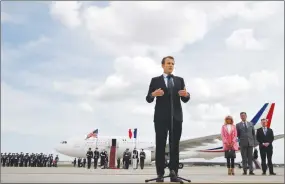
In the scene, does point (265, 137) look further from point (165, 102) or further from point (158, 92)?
point (158, 92)

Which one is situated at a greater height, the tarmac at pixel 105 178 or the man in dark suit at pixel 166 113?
the man in dark suit at pixel 166 113

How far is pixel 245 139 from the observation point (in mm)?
9727

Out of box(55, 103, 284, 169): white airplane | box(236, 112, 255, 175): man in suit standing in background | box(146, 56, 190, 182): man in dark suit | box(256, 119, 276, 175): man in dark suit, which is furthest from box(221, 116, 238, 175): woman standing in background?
box(55, 103, 284, 169): white airplane

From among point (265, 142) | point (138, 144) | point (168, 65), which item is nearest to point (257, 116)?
point (138, 144)

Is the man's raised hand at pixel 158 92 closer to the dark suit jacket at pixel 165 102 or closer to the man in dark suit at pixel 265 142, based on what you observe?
the dark suit jacket at pixel 165 102

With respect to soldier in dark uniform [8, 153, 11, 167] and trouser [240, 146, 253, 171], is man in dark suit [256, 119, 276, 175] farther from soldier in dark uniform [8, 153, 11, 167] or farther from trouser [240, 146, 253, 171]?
soldier in dark uniform [8, 153, 11, 167]

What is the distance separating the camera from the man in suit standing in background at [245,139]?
9.70 metres

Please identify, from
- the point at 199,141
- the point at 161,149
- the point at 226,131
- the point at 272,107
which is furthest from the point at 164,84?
the point at 199,141

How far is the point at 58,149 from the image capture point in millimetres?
35219

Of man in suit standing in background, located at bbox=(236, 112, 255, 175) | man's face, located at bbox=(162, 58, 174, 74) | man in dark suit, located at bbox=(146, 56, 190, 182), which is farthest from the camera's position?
man in suit standing in background, located at bbox=(236, 112, 255, 175)

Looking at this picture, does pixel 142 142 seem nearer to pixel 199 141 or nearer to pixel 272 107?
pixel 199 141

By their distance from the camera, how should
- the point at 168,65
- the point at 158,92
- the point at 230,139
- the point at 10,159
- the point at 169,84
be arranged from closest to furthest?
the point at 158,92, the point at 169,84, the point at 168,65, the point at 230,139, the point at 10,159

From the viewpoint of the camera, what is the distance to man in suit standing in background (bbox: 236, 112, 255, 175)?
970cm

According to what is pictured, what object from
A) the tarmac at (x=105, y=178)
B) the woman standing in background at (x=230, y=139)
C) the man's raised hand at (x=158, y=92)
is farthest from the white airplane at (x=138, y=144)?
the man's raised hand at (x=158, y=92)
